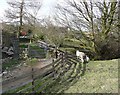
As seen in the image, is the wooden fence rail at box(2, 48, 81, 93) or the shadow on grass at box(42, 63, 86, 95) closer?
the wooden fence rail at box(2, 48, 81, 93)

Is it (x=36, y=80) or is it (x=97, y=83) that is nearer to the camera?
(x=97, y=83)

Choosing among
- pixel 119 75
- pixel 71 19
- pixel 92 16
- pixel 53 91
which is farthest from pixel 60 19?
pixel 53 91

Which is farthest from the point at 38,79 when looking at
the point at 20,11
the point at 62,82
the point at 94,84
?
the point at 20,11

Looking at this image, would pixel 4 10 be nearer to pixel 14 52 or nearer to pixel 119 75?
pixel 14 52

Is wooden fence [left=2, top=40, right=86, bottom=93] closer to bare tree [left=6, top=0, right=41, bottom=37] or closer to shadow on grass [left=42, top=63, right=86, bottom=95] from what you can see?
shadow on grass [left=42, top=63, right=86, bottom=95]

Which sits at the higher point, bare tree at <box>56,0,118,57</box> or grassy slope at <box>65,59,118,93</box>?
bare tree at <box>56,0,118,57</box>

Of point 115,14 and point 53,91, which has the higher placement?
point 115,14

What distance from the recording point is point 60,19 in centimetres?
1664

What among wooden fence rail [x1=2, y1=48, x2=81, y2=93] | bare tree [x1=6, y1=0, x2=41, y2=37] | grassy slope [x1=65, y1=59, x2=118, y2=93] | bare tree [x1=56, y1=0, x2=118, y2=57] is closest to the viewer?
wooden fence rail [x1=2, y1=48, x2=81, y2=93]

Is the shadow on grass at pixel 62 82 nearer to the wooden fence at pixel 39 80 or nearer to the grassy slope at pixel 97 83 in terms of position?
the wooden fence at pixel 39 80

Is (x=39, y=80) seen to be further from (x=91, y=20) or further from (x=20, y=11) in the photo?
(x=20, y=11)

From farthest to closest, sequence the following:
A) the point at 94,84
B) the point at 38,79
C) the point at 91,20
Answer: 1. the point at 91,20
2. the point at 38,79
3. the point at 94,84

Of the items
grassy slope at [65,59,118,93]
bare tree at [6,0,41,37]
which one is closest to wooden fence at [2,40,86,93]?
grassy slope at [65,59,118,93]

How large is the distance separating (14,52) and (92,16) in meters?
7.48
